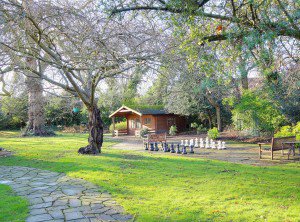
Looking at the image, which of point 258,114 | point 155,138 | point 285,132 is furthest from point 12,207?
point 258,114

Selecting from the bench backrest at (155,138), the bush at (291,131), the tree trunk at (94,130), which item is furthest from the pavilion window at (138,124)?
the tree trunk at (94,130)

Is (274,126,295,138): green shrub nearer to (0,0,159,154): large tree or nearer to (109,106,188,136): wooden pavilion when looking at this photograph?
(0,0,159,154): large tree

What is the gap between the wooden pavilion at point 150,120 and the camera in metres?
30.5

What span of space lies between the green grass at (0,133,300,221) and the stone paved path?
0.36 metres

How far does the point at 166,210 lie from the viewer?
17.6ft

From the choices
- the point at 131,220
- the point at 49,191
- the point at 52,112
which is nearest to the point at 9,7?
the point at 49,191

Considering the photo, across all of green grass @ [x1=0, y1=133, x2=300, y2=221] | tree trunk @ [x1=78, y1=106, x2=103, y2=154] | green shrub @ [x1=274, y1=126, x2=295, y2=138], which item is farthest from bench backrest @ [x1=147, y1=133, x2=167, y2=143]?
green shrub @ [x1=274, y1=126, x2=295, y2=138]

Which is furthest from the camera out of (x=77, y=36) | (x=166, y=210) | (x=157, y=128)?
(x=157, y=128)

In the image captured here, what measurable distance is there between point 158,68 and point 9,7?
502cm

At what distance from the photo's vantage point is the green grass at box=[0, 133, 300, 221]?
521 cm

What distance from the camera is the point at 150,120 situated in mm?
31547

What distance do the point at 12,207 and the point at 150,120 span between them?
1037 inches

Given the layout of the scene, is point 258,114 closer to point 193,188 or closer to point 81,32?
point 193,188

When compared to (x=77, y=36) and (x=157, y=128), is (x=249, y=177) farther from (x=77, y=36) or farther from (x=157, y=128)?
(x=157, y=128)
